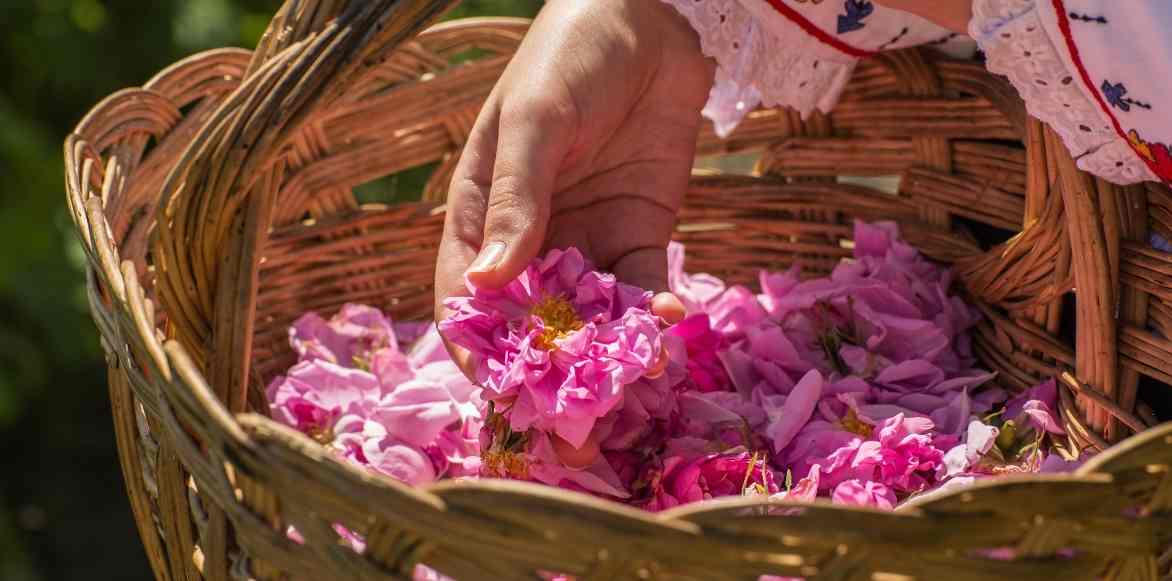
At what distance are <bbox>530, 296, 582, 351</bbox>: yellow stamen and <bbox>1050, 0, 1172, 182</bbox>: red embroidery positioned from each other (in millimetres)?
283

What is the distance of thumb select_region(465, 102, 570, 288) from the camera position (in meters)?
0.66

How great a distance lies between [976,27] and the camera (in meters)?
0.67

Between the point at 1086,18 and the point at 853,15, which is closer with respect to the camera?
the point at 1086,18

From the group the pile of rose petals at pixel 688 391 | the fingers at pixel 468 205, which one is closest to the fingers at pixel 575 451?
the pile of rose petals at pixel 688 391

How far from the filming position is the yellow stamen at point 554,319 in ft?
2.06

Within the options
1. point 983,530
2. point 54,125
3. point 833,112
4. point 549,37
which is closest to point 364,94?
point 549,37

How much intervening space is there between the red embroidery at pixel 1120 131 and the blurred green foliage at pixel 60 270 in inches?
36.8

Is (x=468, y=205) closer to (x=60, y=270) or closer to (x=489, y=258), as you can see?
(x=489, y=258)

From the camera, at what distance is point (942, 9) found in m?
0.69

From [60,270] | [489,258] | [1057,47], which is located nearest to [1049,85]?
[1057,47]

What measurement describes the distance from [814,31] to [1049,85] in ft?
0.69

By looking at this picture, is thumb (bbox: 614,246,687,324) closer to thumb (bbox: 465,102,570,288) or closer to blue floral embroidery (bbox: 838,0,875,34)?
thumb (bbox: 465,102,570,288)

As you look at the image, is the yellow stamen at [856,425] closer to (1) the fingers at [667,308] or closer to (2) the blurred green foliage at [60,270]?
(1) the fingers at [667,308]

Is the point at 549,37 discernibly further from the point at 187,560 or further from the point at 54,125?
the point at 54,125
